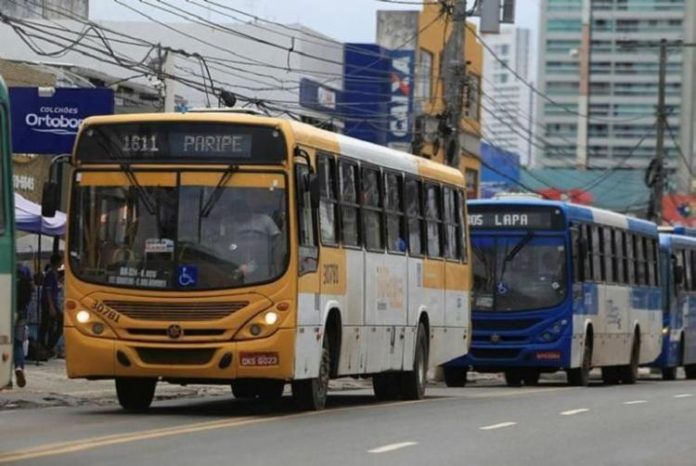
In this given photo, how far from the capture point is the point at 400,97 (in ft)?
194

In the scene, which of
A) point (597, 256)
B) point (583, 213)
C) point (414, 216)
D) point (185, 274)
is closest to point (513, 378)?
point (597, 256)

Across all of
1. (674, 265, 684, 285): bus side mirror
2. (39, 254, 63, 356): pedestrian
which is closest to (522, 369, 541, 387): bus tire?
(674, 265, 684, 285): bus side mirror

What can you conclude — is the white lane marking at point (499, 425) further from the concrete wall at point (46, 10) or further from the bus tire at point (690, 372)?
the concrete wall at point (46, 10)

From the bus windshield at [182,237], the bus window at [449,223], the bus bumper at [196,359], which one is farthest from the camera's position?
the bus window at [449,223]

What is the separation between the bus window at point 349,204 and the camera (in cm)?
2195

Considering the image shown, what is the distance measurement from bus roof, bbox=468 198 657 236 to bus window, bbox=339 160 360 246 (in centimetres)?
978

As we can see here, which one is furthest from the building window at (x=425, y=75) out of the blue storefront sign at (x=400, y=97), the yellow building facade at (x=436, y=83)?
the blue storefront sign at (x=400, y=97)

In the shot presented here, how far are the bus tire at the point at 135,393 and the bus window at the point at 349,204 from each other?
8.90ft

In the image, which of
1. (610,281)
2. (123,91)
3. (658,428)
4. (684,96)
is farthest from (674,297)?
(684,96)

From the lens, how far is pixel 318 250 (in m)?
20.7

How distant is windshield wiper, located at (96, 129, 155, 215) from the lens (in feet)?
65.0

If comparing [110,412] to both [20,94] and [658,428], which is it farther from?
[20,94]

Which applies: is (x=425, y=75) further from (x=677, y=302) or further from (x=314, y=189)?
(x=314, y=189)

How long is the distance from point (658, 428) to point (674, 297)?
2227 centimetres
